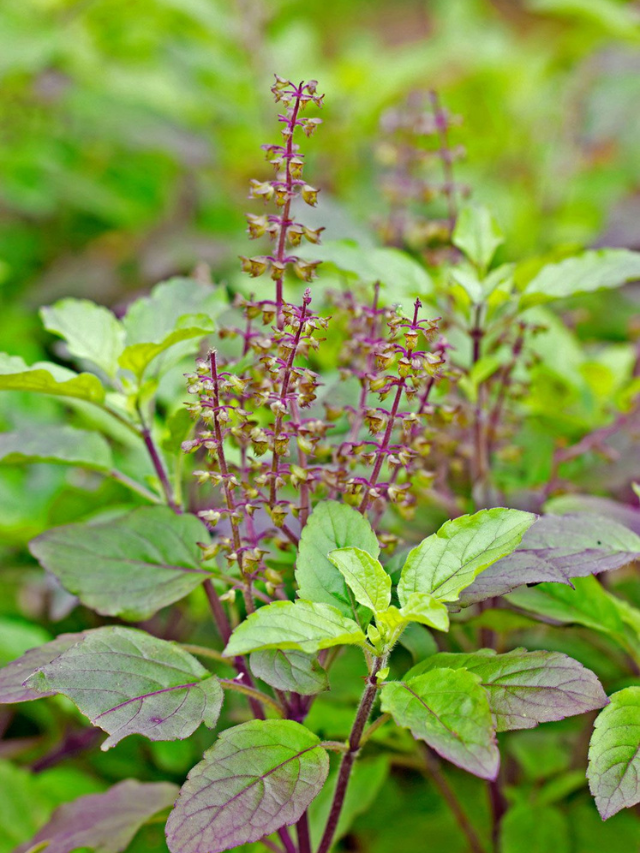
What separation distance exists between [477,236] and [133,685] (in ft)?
2.25

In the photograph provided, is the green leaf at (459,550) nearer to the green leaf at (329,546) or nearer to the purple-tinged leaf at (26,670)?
the green leaf at (329,546)

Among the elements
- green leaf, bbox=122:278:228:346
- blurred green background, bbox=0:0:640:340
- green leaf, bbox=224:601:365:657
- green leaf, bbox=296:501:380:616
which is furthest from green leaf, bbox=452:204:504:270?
blurred green background, bbox=0:0:640:340

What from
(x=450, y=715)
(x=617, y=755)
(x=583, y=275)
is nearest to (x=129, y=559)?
(x=450, y=715)

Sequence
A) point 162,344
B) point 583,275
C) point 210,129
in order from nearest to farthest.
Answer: point 162,344 → point 583,275 → point 210,129

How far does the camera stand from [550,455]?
117 cm

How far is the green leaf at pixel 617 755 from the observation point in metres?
0.66

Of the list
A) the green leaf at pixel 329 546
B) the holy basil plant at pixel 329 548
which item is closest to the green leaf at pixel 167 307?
the holy basil plant at pixel 329 548

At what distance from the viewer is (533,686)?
26.8 inches

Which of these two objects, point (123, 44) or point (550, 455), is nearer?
point (550, 455)

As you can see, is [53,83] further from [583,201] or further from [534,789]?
[534,789]

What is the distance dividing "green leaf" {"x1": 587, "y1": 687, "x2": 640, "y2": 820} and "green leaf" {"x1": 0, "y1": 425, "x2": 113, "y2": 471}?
61 centimetres

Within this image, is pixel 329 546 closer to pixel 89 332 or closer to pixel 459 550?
pixel 459 550

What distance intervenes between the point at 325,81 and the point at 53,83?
0.77 metres

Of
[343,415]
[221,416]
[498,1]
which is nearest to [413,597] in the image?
[221,416]
